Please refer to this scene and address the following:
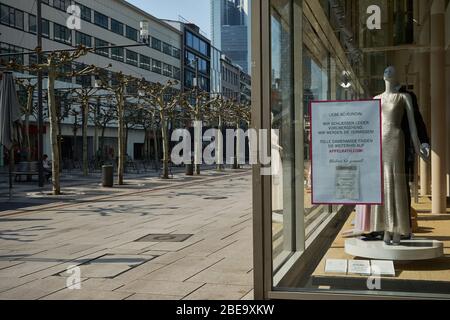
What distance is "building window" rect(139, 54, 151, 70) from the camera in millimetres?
62112

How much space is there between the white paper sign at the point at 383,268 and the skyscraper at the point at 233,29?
2080mm

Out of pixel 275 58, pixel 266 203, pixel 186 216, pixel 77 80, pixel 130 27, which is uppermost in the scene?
pixel 130 27

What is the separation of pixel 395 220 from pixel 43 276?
3.98 meters

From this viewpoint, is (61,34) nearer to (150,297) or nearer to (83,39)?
(83,39)

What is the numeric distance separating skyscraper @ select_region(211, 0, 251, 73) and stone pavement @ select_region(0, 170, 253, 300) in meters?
2.30

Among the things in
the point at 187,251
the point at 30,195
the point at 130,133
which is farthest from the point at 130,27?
the point at 187,251

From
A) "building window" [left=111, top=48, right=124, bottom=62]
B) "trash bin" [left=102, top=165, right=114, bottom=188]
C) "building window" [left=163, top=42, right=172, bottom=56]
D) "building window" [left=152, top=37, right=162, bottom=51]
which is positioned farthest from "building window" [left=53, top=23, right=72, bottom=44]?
"trash bin" [left=102, top=165, right=114, bottom=188]

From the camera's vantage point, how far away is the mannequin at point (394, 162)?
5227 mm

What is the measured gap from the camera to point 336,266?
529 centimetres

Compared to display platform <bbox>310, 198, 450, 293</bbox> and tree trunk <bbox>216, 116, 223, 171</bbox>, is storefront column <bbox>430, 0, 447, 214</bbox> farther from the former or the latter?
tree trunk <bbox>216, 116, 223, 171</bbox>

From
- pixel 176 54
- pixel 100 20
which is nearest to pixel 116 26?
pixel 100 20

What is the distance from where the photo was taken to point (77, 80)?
53719 mm

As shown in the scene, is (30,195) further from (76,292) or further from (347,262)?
(347,262)

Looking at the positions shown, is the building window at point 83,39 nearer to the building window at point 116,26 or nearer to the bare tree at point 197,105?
the building window at point 116,26
